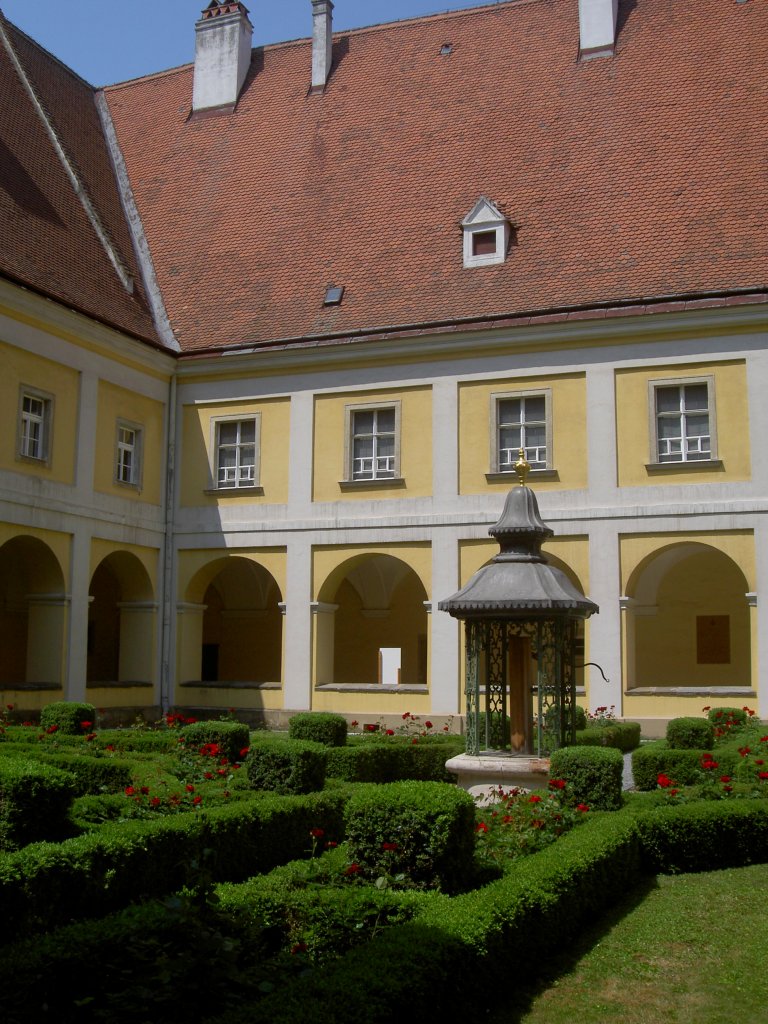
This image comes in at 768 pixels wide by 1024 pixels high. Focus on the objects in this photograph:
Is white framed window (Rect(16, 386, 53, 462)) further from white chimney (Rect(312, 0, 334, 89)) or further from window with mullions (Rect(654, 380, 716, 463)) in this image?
white chimney (Rect(312, 0, 334, 89))

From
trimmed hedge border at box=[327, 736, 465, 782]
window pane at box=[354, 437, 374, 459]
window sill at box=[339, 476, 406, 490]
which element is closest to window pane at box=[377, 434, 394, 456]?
window pane at box=[354, 437, 374, 459]

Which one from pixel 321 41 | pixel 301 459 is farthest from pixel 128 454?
pixel 321 41

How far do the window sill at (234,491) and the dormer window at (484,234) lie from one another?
6128mm

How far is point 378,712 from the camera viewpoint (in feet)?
75.5

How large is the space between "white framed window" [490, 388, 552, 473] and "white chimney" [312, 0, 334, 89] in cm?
1094

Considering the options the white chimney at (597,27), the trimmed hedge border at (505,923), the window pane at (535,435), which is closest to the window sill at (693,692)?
the window pane at (535,435)

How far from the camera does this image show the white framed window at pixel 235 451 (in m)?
24.7

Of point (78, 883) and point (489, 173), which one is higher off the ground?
point (489, 173)

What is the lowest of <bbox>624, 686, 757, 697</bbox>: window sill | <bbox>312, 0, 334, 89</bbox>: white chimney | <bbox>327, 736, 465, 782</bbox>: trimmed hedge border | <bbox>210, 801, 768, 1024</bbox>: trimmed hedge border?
<bbox>210, 801, 768, 1024</bbox>: trimmed hedge border

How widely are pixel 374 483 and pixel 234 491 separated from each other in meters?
3.06

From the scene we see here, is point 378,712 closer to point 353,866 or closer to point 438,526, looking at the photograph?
point 438,526

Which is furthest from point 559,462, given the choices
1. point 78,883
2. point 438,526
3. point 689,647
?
point 78,883

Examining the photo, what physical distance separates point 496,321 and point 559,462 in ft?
9.52

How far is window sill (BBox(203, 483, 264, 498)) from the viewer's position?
80.0ft
